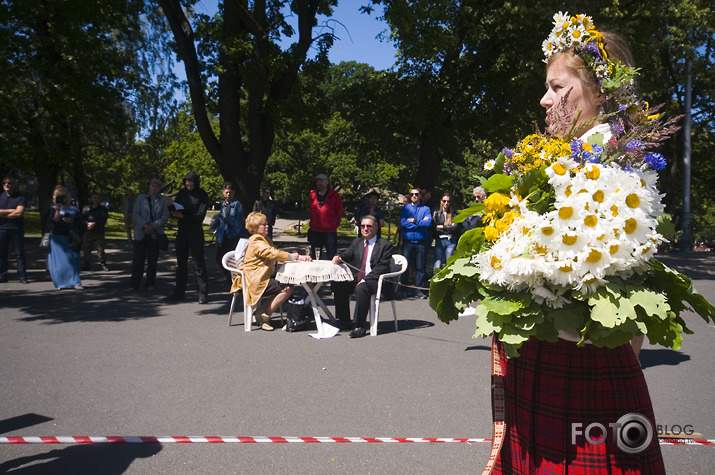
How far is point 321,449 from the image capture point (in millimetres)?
4004

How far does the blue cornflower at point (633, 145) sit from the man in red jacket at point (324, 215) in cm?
934

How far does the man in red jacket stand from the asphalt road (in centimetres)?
295

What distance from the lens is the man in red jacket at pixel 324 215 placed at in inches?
443

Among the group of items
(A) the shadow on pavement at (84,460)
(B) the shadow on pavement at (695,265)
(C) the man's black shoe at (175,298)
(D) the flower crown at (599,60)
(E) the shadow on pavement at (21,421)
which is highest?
(D) the flower crown at (599,60)

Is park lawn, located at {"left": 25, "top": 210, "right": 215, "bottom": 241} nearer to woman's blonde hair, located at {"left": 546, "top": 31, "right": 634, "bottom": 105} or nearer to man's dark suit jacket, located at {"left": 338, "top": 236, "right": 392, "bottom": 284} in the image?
man's dark suit jacket, located at {"left": 338, "top": 236, "right": 392, "bottom": 284}

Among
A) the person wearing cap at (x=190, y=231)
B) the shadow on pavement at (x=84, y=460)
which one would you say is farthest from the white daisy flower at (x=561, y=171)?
the person wearing cap at (x=190, y=231)

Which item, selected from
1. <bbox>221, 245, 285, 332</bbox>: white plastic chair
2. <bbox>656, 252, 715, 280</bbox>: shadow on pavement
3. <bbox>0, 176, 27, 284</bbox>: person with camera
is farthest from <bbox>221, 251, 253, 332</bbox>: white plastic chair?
<bbox>656, 252, 715, 280</bbox>: shadow on pavement

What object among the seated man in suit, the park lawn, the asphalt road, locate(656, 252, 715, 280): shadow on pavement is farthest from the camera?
the park lawn

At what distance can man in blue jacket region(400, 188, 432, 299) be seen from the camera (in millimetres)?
11102

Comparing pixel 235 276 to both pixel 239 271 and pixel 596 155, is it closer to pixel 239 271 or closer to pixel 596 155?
pixel 239 271

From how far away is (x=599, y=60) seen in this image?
7.11 ft

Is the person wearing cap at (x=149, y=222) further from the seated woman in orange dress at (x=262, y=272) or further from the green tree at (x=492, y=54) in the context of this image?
the green tree at (x=492, y=54)

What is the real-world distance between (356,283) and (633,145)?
6.44 meters

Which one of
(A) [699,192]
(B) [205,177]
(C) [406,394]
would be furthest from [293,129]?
(A) [699,192]
